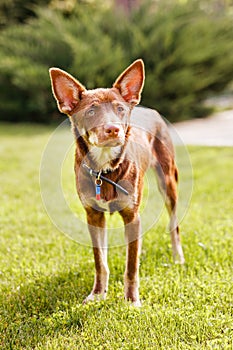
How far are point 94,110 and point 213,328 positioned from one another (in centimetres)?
155

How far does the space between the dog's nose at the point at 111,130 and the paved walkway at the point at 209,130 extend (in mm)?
6523

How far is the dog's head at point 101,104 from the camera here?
2754 millimetres

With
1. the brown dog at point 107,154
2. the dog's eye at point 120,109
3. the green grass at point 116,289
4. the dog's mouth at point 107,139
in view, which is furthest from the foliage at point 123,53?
the dog's mouth at point 107,139

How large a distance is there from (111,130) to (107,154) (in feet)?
1.07

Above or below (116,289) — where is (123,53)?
above

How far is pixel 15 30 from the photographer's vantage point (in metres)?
12.8

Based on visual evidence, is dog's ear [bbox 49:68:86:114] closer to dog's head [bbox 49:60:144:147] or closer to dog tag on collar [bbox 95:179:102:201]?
dog's head [bbox 49:60:144:147]

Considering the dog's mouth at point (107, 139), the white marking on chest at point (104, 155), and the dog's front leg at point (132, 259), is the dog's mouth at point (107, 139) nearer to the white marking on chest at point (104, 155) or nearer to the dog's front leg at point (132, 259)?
the white marking on chest at point (104, 155)

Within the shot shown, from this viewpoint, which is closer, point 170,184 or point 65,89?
point 65,89

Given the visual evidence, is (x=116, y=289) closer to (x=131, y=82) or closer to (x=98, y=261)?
(x=98, y=261)

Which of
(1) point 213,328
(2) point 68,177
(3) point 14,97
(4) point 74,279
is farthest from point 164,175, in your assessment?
(3) point 14,97

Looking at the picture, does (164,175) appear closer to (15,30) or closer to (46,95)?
(46,95)

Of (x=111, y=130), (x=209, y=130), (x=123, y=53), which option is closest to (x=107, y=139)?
(x=111, y=130)

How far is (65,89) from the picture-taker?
3.02 metres
